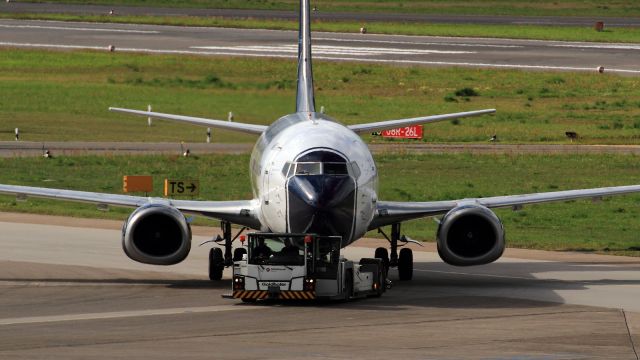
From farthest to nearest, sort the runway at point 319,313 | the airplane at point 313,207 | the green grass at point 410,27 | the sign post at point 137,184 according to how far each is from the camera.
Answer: the green grass at point 410,27 < the sign post at point 137,184 < the airplane at point 313,207 < the runway at point 319,313

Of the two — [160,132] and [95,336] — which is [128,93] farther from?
[95,336]

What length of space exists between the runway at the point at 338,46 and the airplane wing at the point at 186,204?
234 ft

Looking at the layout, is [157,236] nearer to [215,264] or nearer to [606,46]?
[215,264]

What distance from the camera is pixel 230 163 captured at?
69875 mm

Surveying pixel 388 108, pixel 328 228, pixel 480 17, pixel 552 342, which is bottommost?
Result: pixel 552 342

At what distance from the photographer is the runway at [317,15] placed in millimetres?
154000

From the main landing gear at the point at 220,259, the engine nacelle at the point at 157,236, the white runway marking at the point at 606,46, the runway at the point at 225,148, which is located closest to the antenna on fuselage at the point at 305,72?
the main landing gear at the point at 220,259

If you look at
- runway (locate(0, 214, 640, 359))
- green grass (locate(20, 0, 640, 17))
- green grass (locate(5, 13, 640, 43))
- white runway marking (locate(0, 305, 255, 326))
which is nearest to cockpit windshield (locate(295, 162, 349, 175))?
runway (locate(0, 214, 640, 359))

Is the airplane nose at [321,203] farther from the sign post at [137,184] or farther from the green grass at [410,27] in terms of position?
the green grass at [410,27]

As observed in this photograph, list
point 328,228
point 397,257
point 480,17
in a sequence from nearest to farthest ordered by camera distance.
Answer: point 328,228
point 397,257
point 480,17

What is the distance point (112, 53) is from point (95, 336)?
8439 cm

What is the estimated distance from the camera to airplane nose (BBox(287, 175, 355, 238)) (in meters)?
35.6

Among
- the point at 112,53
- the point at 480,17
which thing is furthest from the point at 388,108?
the point at 480,17

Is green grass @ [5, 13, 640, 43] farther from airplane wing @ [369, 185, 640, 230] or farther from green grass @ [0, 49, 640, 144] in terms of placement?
airplane wing @ [369, 185, 640, 230]
